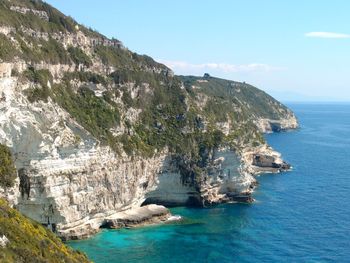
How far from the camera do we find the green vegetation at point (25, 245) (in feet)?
120

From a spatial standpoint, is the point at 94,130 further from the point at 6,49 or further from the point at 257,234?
the point at 257,234

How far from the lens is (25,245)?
129 ft

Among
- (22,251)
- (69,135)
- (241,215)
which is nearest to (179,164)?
(241,215)

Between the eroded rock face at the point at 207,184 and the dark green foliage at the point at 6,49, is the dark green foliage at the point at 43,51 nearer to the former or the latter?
the dark green foliage at the point at 6,49

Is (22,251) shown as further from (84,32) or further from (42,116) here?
(84,32)

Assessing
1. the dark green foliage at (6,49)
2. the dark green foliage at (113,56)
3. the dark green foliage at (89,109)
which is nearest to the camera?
the dark green foliage at (6,49)

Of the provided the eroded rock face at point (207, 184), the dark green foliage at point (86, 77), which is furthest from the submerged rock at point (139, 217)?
the dark green foliage at point (86, 77)

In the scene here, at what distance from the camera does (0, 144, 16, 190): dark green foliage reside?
60.2 meters

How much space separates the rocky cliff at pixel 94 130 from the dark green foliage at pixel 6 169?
1.00m

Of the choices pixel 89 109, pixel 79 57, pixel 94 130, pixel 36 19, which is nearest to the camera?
pixel 94 130

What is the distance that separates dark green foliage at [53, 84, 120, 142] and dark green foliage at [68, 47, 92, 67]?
18.7ft

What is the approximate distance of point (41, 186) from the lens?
66125 mm

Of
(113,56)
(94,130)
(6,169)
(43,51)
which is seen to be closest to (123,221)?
(94,130)

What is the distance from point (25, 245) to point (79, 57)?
55076 millimetres
